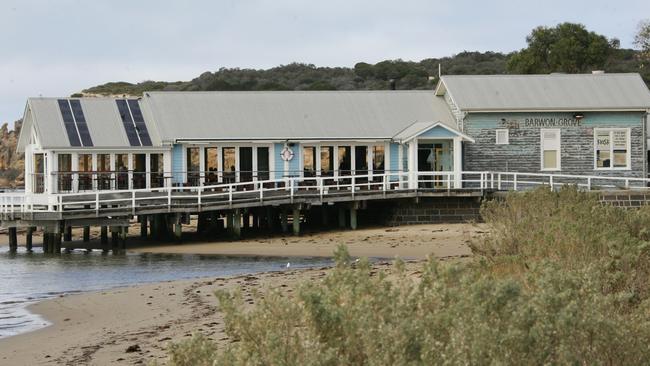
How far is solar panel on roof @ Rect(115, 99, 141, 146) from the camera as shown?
38.4m

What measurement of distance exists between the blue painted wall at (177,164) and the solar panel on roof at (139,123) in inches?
37.9

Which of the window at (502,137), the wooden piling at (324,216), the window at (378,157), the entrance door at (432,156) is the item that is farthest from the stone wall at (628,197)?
the wooden piling at (324,216)

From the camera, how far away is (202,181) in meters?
38.6

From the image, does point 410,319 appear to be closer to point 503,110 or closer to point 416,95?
point 503,110

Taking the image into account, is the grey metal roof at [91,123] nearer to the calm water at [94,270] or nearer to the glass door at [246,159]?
the glass door at [246,159]

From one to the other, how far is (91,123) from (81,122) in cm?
34

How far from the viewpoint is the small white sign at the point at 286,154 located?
1550 inches

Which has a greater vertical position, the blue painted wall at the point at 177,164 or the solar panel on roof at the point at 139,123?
the solar panel on roof at the point at 139,123

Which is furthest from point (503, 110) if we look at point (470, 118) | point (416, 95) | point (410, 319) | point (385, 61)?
point (385, 61)

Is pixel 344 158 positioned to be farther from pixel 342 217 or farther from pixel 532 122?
pixel 532 122

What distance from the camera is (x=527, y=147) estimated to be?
40.0 metres

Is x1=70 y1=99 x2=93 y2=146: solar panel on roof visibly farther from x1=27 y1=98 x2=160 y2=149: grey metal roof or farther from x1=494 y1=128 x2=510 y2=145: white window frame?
x1=494 y1=128 x2=510 y2=145: white window frame

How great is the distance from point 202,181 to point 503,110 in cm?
1074

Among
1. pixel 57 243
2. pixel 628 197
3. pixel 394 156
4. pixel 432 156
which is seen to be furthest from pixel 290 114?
pixel 628 197
